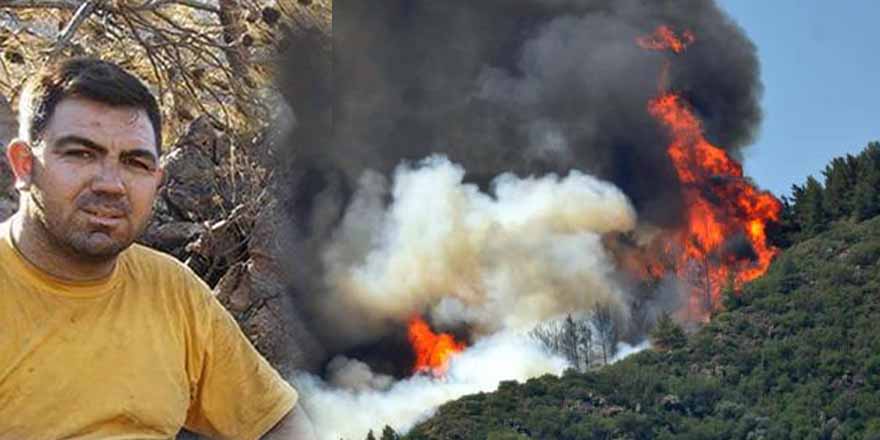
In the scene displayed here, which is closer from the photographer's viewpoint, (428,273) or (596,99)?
(428,273)

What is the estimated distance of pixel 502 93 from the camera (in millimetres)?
4848

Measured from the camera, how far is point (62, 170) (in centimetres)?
140

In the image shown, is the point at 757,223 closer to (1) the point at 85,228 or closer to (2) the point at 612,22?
(2) the point at 612,22

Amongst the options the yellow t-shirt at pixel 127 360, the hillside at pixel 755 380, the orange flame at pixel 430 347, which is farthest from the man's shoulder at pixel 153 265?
the hillside at pixel 755 380

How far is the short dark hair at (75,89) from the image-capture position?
1.41 metres

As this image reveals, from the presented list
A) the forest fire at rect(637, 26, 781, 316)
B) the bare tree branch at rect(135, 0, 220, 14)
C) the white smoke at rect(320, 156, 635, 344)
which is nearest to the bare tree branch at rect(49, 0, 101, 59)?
the bare tree branch at rect(135, 0, 220, 14)

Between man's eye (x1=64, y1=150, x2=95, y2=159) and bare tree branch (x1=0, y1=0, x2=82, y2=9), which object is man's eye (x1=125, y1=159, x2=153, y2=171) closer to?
man's eye (x1=64, y1=150, x2=95, y2=159)

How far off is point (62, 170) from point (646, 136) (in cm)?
420

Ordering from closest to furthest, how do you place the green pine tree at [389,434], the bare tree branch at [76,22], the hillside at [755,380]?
the green pine tree at [389,434] < the bare tree branch at [76,22] < the hillside at [755,380]

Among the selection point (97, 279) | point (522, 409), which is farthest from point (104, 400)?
point (522, 409)

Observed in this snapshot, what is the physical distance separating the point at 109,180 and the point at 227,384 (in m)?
0.30

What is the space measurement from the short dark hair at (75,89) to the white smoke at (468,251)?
2.67 metres

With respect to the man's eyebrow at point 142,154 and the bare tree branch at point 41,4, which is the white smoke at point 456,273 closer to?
the bare tree branch at point 41,4

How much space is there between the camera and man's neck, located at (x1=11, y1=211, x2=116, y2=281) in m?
1.43
